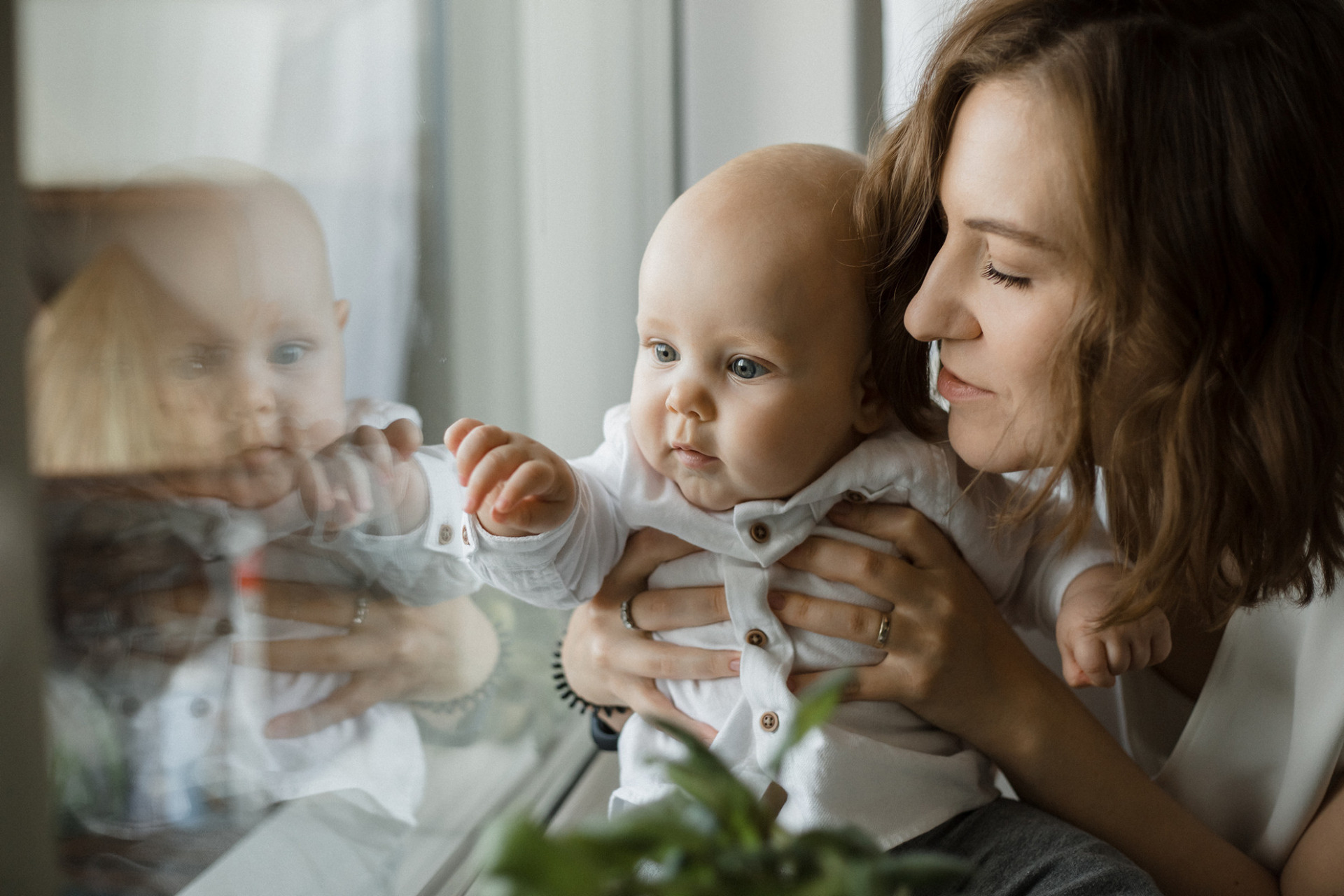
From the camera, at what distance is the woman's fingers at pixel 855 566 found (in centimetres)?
88

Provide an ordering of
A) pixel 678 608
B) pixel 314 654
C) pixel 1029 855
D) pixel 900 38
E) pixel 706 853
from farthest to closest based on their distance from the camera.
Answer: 1. pixel 900 38
2. pixel 678 608
3. pixel 1029 855
4. pixel 314 654
5. pixel 706 853

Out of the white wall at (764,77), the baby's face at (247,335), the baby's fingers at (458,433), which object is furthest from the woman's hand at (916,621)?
the white wall at (764,77)

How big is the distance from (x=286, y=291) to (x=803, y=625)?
0.54 metres

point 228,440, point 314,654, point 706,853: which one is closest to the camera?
point 706,853

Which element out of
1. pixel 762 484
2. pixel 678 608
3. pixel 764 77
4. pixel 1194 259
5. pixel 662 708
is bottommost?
pixel 662 708

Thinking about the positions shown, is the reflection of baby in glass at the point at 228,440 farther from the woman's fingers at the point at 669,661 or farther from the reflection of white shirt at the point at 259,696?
the woman's fingers at the point at 669,661

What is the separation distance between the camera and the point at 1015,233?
734 millimetres

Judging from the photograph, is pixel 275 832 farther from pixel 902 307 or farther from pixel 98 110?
pixel 902 307

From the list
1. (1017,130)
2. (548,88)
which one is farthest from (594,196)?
(1017,130)

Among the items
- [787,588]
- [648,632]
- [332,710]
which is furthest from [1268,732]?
[332,710]

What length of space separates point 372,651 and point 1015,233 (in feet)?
2.12

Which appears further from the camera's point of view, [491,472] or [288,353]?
[491,472]

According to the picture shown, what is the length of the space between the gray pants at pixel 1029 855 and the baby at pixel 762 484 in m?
0.03

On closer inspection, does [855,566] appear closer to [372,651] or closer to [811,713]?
[372,651]
